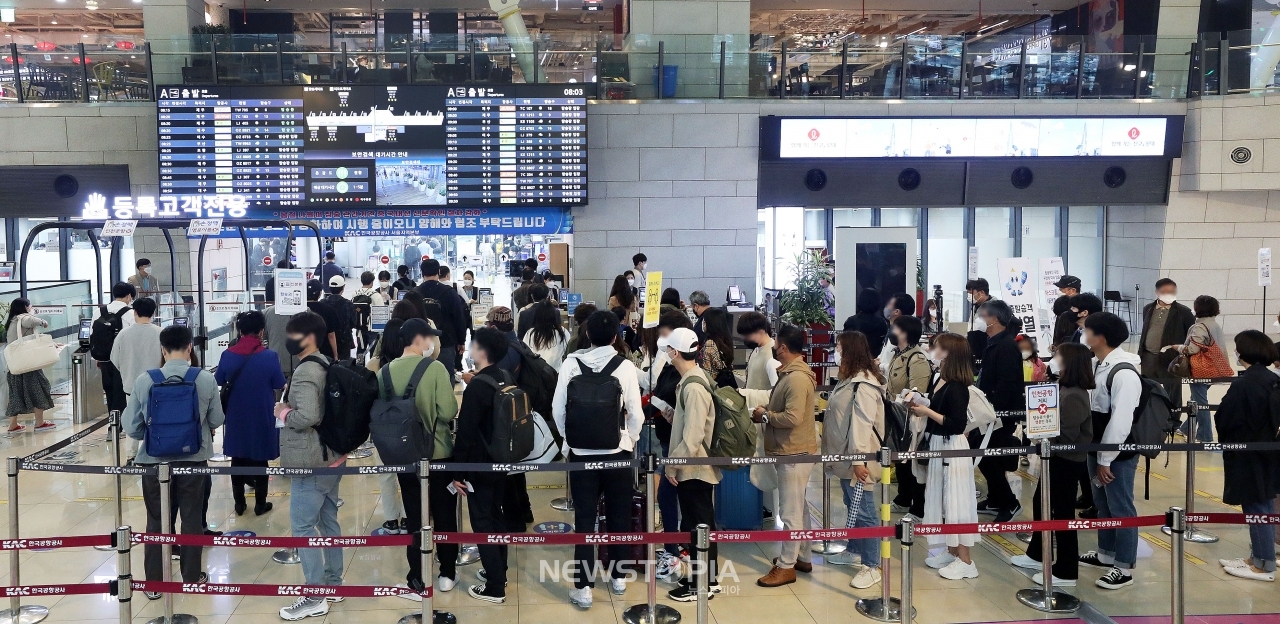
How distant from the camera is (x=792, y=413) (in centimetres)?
589

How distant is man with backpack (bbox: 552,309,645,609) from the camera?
5637 millimetres

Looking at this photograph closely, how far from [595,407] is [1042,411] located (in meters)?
2.50

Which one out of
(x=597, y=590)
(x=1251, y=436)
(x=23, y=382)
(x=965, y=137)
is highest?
(x=965, y=137)

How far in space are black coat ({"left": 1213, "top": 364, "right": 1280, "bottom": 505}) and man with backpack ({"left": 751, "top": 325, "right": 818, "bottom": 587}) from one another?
253cm

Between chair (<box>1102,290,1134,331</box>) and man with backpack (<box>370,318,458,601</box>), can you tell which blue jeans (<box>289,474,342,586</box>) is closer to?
man with backpack (<box>370,318,458,601</box>)

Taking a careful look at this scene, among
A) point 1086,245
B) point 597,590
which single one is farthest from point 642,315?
point 1086,245

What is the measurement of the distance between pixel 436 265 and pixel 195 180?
581cm

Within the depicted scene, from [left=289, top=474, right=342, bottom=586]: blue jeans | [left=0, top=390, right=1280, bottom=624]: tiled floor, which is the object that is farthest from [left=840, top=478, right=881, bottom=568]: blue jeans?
[left=289, top=474, right=342, bottom=586]: blue jeans

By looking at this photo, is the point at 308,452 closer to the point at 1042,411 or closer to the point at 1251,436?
the point at 1042,411

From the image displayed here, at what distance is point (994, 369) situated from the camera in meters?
7.29

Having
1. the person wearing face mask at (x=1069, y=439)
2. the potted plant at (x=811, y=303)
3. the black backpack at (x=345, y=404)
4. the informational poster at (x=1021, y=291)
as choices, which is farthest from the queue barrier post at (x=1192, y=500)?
the potted plant at (x=811, y=303)

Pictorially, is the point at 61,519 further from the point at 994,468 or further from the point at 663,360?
the point at 994,468

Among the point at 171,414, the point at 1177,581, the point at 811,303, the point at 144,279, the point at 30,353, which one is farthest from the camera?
the point at 144,279

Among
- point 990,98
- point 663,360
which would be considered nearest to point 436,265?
point 663,360
